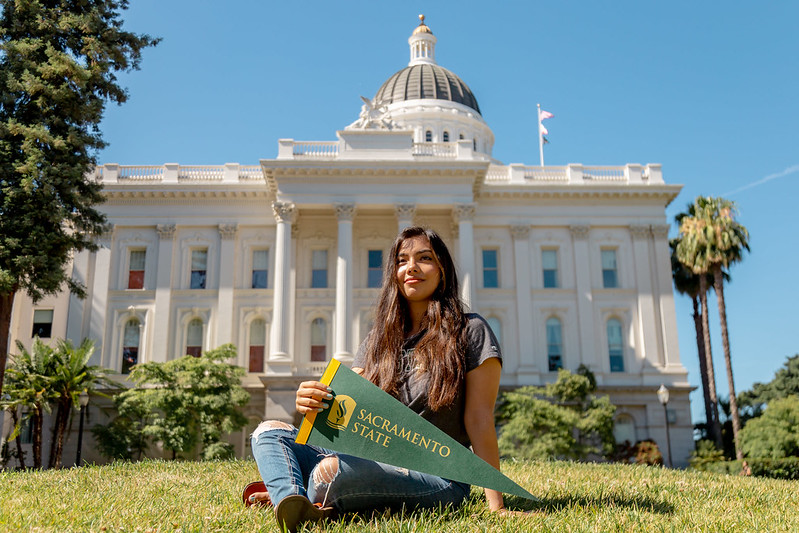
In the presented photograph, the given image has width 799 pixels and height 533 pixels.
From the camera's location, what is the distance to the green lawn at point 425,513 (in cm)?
407

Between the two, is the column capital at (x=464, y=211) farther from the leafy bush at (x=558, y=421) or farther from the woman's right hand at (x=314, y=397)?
the woman's right hand at (x=314, y=397)

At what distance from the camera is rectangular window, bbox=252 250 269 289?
117ft

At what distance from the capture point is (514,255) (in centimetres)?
3631

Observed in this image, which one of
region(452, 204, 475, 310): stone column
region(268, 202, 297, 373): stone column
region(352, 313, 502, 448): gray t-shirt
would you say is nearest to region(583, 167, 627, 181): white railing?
region(452, 204, 475, 310): stone column

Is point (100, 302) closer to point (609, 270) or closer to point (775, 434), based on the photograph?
point (609, 270)

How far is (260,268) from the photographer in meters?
35.8

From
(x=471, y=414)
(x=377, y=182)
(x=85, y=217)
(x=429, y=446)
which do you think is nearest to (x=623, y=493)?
(x=471, y=414)

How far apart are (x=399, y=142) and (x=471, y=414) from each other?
31266mm

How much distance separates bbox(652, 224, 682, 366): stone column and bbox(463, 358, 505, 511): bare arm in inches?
1300

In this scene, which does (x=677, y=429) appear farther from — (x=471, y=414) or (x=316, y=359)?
(x=471, y=414)

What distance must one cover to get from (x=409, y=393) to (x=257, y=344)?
102ft

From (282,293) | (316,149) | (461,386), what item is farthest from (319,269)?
(461,386)

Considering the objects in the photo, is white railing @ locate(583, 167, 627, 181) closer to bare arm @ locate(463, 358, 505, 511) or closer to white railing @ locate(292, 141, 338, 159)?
white railing @ locate(292, 141, 338, 159)

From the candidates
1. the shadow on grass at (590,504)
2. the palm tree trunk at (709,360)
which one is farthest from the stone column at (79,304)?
the shadow on grass at (590,504)
